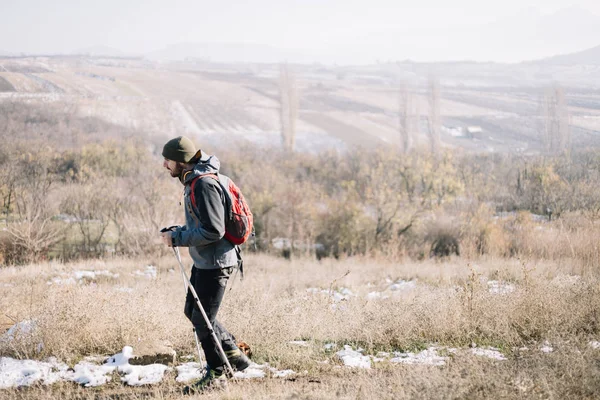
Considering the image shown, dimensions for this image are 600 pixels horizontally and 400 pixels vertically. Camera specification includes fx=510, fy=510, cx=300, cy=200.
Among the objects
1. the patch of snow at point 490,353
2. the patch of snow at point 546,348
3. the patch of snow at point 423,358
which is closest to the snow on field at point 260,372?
the patch of snow at point 423,358

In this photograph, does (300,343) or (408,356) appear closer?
(408,356)

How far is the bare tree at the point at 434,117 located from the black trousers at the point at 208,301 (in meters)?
44.3

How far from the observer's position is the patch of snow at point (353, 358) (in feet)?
17.6

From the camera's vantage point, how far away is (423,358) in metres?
5.51

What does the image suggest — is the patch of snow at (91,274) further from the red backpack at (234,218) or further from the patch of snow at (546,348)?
the patch of snow at (546,348)

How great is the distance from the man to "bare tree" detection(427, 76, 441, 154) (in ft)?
145

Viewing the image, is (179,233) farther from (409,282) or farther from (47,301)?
(409,282)

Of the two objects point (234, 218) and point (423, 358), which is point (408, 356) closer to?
point (423, 358)

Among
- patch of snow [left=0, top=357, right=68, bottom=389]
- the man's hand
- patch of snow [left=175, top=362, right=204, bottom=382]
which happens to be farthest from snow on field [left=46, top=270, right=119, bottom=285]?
the man's hand

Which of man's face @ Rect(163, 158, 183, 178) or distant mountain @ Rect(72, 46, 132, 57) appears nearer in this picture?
man's face @ Rect(163, 158, 183, 178)

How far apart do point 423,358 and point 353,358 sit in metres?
0.75

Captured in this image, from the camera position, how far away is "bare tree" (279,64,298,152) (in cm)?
5141

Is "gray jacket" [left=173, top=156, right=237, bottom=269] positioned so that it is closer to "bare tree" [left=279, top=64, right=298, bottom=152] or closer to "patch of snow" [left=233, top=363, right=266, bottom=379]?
"patch of snow" [left=233, top=363, right=266, bottom=379]

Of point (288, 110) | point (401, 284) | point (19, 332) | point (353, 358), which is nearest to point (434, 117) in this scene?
point (288, 110)
